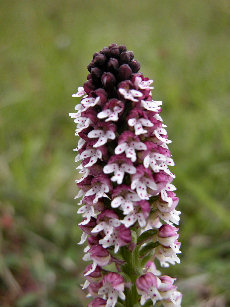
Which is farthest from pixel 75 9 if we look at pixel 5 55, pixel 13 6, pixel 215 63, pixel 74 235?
pixel 74 235

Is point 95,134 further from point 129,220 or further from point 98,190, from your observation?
point 129,220

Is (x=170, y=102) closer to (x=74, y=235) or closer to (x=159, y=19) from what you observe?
(x=74, y=235)

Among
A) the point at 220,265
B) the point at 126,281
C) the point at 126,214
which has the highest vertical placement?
the point at 220,265

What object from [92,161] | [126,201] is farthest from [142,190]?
[92,161]

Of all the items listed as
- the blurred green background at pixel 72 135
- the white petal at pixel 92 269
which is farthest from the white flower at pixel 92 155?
the blurred green background at pixel 72 135

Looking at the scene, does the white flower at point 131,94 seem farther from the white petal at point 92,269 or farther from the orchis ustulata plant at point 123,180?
the white petal at point 92,269
